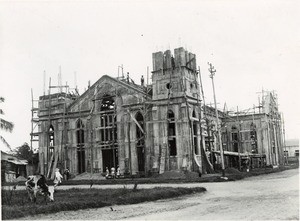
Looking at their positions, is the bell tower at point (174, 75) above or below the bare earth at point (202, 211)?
above

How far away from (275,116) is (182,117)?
23.9m

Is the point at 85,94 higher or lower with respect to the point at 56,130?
higher

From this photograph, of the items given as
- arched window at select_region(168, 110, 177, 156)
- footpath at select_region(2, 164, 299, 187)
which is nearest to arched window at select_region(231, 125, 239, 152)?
footpath at select_region(2, 164, 299, 187)

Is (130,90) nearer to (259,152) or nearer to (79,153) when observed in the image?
(79,153)

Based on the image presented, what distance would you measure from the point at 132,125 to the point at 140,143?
6.59 ft

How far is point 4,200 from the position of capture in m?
16.0

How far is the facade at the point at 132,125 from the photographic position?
38.4 metres

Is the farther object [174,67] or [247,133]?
[247,133]

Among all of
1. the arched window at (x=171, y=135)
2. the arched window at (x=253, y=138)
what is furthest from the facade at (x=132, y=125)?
the arched window at (x=253, y=138)

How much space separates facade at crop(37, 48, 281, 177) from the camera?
3844cm

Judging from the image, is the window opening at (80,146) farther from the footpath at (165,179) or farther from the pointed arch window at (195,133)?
the pointed arch window at (195,133)

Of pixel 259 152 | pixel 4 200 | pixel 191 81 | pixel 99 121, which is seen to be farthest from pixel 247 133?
pixel 4 200

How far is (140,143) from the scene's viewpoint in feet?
134

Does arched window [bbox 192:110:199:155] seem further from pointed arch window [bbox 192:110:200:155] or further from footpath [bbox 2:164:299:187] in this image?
footpath [bbox 2:164:299:187]
